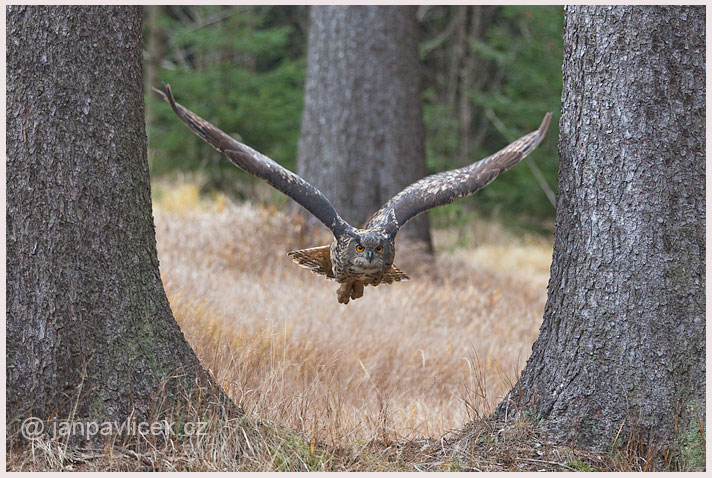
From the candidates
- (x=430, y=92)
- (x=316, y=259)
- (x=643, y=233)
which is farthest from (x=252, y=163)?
(x=430, y=92)

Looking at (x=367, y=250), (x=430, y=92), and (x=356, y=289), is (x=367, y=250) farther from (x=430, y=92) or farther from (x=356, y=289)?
(x=430, y=92)

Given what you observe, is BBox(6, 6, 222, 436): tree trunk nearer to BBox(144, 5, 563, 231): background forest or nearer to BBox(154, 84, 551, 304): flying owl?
BBox(154, 84, 551, 304): flying owl

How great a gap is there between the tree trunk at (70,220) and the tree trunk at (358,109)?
4.48 metres

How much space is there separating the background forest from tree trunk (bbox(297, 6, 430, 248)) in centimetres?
160

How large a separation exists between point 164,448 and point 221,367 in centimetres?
83

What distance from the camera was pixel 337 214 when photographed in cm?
397

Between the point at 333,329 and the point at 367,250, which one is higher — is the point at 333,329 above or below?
below

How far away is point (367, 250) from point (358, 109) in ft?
14.5

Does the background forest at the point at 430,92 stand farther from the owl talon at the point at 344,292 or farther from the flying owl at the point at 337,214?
the owl talon at the point at 344,292

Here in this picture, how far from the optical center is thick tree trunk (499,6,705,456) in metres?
3.58

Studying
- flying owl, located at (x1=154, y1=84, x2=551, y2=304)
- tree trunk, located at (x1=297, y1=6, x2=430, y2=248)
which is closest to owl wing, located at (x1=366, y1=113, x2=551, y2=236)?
flying owl, located at (x1=154, y1=84, x2=551, y2=304)

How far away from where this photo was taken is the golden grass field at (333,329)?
4227 mm

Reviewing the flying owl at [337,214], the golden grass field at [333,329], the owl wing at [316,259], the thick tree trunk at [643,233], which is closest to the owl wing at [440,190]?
the flying owl at [337,214]

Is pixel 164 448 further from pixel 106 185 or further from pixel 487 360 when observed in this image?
pixel 487 360
